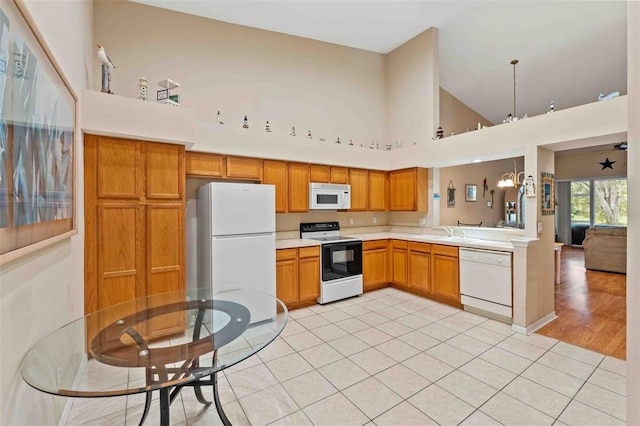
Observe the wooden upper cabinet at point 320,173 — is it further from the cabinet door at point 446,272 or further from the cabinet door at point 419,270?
the cabinet door at point 446,272

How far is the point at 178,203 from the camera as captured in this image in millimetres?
2943

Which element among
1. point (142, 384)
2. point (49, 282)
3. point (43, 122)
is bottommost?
point (142, 384)

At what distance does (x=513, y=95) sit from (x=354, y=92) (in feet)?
12.5

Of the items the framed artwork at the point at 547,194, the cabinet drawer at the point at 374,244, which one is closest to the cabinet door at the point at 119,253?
the cabinet drawer at the point at 374,244

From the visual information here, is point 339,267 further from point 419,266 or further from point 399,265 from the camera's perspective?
point 419,266

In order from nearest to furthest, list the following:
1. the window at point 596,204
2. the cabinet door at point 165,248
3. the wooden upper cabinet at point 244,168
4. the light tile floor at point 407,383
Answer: the light tile floor at point 407,383 → the cabinet door at point 165,248 → the wooden upper cabinet at point 244,168 → the window at point 596,204

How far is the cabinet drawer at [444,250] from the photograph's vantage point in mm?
3881

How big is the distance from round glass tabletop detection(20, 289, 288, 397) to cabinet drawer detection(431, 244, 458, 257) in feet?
9.21

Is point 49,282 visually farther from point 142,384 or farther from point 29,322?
point 142,384

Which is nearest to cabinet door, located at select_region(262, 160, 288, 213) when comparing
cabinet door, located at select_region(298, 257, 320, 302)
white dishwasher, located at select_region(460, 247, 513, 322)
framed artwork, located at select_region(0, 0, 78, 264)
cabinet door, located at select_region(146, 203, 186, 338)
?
cabinet door, located at select_region(298, 257, 320, 302)

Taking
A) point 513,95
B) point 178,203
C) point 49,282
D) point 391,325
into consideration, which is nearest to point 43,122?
point 49,282

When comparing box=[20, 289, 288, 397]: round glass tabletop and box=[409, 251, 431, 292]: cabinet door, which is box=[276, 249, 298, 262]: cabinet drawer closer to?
box=[20, 289, 288, 397]: round glass tabletop

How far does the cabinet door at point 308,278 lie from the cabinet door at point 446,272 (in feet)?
5.55

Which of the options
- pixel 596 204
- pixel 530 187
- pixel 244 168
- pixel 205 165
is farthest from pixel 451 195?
pixel 596 204
